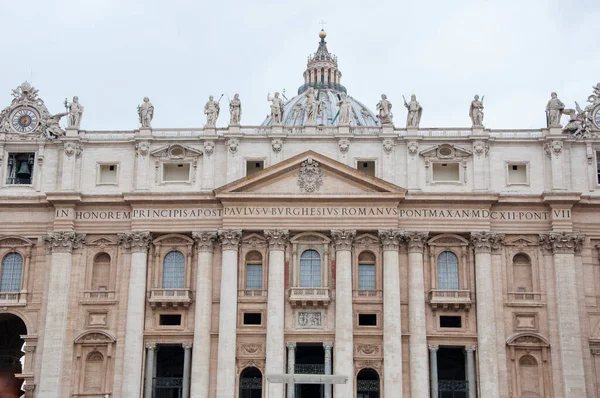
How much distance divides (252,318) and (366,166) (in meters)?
10.6

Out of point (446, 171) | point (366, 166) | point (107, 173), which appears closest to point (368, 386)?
point (366, 166)

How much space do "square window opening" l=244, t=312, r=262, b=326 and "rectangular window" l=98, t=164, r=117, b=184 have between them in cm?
1095

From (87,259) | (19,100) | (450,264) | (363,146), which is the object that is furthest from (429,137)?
(19,100)

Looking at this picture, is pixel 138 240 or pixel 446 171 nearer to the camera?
pixel 138 240

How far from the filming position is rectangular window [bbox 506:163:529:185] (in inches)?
1957

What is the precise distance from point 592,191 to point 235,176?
1969 centimetres

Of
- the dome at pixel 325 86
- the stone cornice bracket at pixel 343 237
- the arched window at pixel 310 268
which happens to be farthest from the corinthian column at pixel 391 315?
the dome at pixel 325 86

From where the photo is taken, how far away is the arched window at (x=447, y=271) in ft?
159

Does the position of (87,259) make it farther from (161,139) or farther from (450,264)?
(450,264)

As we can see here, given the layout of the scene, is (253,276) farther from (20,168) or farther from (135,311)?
(20,168)

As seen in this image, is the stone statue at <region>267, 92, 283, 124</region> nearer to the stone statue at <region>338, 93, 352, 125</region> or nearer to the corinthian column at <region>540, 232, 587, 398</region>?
the stone statue at <region>338, 93, 352, 125</region>

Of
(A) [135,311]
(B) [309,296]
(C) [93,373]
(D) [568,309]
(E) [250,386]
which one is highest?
(B) [309,296]

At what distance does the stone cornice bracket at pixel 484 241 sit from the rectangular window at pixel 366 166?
6.64 meters

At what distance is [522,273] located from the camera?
48656 mm
